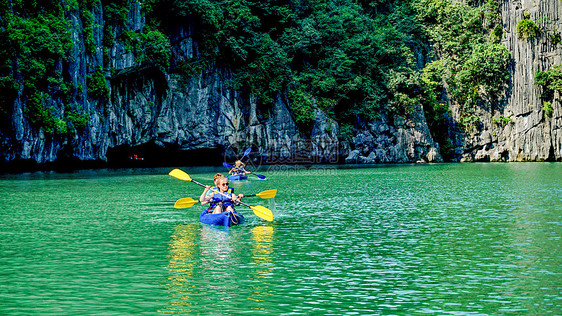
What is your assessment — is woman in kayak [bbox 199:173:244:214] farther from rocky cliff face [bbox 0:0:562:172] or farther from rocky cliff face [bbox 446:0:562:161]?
rocky cliff face [bbox 446:0:562:161]

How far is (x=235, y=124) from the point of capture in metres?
50.2

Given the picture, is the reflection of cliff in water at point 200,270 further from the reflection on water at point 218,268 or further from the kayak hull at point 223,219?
the kayak hull at point 223,219

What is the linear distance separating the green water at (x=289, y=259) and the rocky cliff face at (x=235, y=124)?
1759cm

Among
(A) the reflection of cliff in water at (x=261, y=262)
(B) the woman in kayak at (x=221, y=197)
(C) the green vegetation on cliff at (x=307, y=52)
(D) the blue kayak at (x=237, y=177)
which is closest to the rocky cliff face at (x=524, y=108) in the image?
(C) the green vegetation on cliff at (x=307, y=52)

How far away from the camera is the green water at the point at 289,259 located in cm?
784

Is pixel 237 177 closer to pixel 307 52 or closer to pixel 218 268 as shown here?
pixel 218 268

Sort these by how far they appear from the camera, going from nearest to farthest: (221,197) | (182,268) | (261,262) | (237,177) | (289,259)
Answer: (182,268) < (261,262) < (289,259) < (221,197) < (237,177)

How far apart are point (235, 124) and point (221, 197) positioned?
35132 millimetres

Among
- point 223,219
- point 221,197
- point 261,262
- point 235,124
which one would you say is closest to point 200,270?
point 261,262

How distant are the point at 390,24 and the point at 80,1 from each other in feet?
127

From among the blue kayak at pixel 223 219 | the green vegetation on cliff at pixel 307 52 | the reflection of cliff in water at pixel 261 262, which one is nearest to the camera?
the reflection of cliff in water at pixel 261 262

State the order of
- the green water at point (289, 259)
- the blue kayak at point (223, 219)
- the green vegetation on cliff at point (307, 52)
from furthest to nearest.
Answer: the green vegetation on cliff at point (307, 52), the blue kayak at point (223, 219), the green water at point (289, 259)

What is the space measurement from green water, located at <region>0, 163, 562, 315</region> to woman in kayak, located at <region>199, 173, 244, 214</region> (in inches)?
32.3

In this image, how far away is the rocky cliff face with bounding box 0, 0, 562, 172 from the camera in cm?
3700
